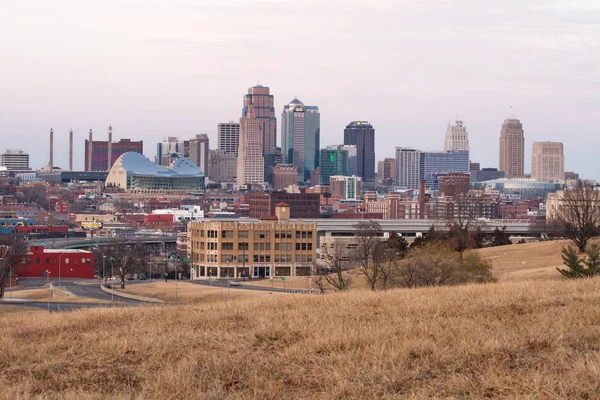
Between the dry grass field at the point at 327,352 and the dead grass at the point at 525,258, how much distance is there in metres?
30.9

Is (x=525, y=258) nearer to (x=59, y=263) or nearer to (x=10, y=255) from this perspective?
(x=10, y=255)

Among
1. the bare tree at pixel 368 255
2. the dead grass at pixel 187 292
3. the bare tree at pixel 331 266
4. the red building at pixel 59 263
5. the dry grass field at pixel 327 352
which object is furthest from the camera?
the red building at pixel 59 263

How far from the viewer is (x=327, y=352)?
1254cm

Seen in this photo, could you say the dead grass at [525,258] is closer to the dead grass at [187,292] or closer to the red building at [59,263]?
the dead grass at [187,292]

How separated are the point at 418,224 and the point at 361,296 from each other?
11018 cm

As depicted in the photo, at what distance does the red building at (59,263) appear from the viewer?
87562 millimetres

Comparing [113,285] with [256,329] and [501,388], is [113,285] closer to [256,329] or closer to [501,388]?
[256,329]

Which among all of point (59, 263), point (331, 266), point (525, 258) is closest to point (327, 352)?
point (525, 258)

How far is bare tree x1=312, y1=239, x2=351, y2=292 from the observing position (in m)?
51.2

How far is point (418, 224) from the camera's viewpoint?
422 feet

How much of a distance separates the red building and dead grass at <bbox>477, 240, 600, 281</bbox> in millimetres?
36927

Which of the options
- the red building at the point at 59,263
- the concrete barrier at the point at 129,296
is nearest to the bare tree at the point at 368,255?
the concrete barrier at the point at 129,296

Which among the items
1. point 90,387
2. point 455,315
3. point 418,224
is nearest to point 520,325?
point 455,315

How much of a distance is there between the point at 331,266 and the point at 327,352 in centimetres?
5297
